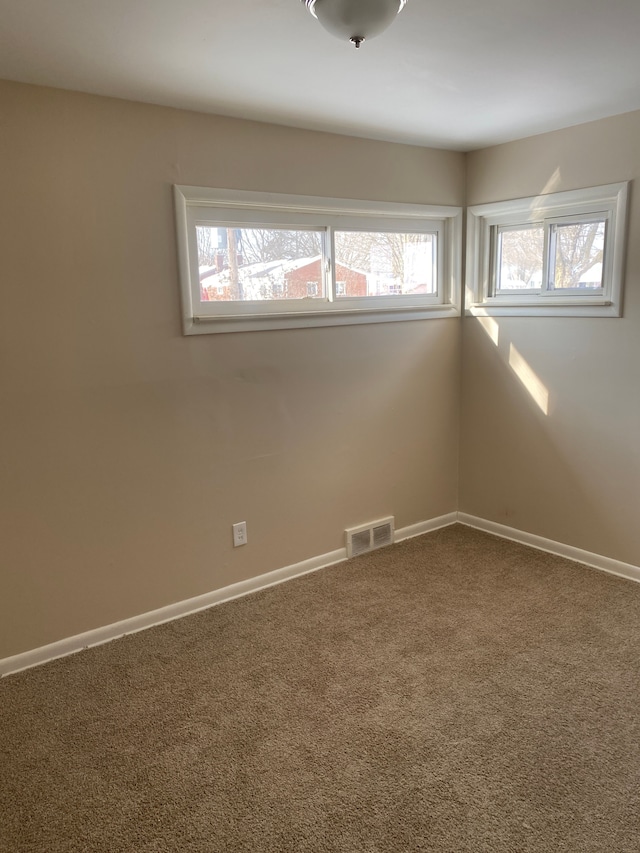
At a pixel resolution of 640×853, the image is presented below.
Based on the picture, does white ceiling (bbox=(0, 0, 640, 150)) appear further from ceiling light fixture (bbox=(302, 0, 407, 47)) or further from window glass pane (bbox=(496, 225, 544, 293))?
window glass pane (bbox=(496, 225, 544, 293))

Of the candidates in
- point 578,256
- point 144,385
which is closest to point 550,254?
point 578,256

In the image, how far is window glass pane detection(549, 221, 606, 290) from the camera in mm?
3225

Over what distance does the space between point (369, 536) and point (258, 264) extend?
1.70 metres

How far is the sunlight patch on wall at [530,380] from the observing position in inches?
138

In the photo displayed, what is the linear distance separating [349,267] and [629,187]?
145cm

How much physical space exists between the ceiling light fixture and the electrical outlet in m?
2.20

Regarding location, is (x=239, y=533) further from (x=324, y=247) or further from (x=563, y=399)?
(x=563, y=399)

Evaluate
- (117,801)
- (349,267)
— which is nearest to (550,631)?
(117,801)

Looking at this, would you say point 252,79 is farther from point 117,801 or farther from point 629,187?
point 117,801

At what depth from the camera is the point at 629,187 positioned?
9.70ft

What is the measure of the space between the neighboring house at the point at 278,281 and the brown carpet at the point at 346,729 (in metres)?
1.56

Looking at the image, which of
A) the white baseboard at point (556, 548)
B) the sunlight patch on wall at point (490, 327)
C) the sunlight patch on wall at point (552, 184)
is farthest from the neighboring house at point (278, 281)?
the white baseboard at point (556, 548)

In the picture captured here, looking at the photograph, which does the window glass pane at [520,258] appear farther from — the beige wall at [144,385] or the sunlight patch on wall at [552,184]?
the beige wall at [144,385]

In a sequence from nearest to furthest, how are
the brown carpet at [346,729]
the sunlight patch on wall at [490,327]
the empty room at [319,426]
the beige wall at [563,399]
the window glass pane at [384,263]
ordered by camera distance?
the brown carpet at [346,729]
the empty room at [319,426]
the beige wall at [563,399]
the window glass pane at [384,263]
the sunlight patch on wall at [490,327]
